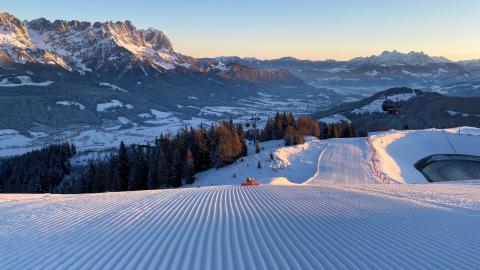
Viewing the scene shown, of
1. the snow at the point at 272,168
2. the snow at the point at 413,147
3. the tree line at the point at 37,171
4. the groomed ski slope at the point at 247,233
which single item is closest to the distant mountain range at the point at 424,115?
the snow at the point at 413,147

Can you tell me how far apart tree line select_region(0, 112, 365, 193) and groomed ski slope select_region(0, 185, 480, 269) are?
41.7 meters

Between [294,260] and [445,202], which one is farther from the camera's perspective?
[445,202]

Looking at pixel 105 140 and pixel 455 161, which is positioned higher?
pixel 105 140

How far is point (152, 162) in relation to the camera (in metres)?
64.7

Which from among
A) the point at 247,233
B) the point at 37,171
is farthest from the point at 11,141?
the point at 247,233

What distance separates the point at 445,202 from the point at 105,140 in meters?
173

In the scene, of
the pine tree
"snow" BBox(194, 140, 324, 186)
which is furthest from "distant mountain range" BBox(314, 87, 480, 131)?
the pine tree

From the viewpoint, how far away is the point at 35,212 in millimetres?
19453

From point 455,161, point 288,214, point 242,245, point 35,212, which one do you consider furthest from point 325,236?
point 455,161

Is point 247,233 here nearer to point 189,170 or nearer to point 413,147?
point 189,170

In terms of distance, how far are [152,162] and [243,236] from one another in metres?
52.7

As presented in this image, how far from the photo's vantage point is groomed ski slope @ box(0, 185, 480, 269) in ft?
35.0

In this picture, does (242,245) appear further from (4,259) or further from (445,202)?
(445,202)

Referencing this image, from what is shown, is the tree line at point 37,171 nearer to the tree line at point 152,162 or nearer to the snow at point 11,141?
the tree line at point 152,162
